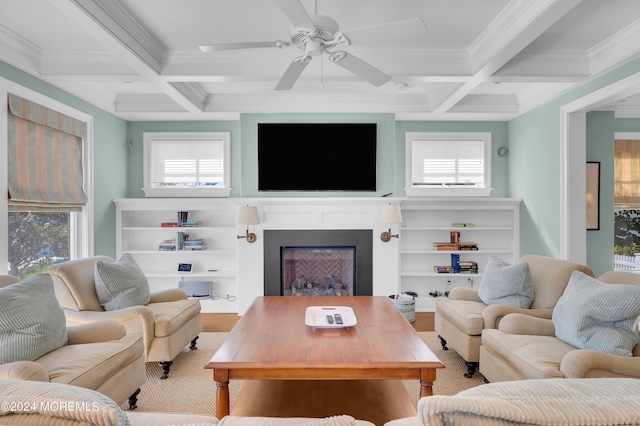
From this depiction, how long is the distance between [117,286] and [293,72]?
2107 millimetres

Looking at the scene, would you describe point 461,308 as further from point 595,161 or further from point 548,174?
point 595,161

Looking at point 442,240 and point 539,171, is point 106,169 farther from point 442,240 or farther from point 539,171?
point 539,171

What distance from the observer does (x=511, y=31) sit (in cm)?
270

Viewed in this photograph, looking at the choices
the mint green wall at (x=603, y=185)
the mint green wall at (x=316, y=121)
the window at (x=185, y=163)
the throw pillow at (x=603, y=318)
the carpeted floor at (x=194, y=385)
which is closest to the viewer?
the throw pillow at (x=603, y=318)

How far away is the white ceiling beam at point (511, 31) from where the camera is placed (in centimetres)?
233

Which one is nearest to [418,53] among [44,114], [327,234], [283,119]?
[283,119]

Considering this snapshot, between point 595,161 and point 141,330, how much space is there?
4745mm

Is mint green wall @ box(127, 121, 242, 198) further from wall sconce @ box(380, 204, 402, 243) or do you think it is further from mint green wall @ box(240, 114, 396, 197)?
wall sconce @ box(380, 204, 402, 243)

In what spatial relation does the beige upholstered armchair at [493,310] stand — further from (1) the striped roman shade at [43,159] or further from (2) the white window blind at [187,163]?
(1) the striped roman shade at [43,159]

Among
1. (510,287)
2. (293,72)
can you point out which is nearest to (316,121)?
(293,72)

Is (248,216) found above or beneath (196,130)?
beneath

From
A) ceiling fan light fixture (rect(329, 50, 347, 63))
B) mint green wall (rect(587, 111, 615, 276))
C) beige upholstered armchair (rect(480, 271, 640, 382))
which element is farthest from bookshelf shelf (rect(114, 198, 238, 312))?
mint green wall (rect(587, 111, 615, 276))

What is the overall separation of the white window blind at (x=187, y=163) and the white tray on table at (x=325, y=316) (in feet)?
9.00

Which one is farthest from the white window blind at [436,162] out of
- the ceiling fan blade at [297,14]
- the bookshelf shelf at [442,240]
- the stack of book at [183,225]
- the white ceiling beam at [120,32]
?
the ceiling fan blade at [297,14]
